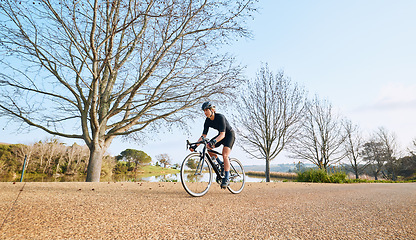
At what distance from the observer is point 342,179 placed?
503 inches

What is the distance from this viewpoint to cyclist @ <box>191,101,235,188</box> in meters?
4.21

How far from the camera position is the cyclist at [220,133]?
4.21 metres

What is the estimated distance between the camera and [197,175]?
14.0 ft

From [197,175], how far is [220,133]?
1.00 metres

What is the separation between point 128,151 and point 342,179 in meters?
35.8

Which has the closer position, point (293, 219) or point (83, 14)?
point (293, 219)

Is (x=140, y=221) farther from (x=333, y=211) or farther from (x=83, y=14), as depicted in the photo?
(x=83, y=14)

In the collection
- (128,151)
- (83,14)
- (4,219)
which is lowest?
(4,219)

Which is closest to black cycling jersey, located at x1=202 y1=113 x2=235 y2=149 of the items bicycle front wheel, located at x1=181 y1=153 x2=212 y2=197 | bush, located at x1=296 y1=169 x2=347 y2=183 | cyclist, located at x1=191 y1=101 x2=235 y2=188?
cyclist, located at x1=191 y1=101 x2=235 y2=188

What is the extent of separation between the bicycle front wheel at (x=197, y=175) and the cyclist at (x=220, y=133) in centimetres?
27

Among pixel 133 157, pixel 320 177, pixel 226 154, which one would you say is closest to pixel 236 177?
pixel 226 154

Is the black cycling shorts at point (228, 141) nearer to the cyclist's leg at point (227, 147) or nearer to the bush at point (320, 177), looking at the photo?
the cyclist's leg at point (227, 147)

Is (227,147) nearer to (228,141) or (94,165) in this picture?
(228,141)

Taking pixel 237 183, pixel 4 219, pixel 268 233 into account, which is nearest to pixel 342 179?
pixel 237 183
